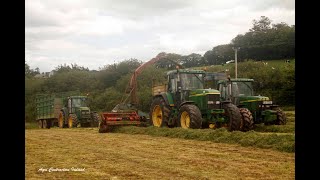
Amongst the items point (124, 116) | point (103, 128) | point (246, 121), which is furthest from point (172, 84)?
point (103, 128)

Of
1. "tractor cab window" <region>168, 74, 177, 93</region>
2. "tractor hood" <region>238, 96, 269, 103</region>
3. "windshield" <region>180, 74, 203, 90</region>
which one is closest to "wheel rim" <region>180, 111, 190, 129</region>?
"windshield" <region>180, 74, 203, 90</region>

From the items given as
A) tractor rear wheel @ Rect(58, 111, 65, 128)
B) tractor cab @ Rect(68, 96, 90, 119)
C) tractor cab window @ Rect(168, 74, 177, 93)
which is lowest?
tractor rear wheel @ Rect(58, 111, 65, 128)

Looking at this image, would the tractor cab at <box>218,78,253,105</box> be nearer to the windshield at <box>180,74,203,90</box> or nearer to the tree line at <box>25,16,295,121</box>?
the tree line at <box>25,16,295,121</box>

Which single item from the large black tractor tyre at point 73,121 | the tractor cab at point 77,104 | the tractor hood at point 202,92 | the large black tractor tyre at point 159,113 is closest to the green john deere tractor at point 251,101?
the tractor hood at point 202,92

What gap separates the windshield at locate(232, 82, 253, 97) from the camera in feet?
49.9

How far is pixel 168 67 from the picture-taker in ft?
66.1

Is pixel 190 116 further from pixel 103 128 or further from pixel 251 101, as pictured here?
pixel 103 128

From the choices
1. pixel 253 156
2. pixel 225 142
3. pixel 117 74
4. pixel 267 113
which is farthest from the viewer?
pixel 117 74

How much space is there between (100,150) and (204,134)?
147 inches

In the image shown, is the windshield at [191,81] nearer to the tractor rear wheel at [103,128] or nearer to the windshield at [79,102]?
the tractor rear wheel at [103,128]
